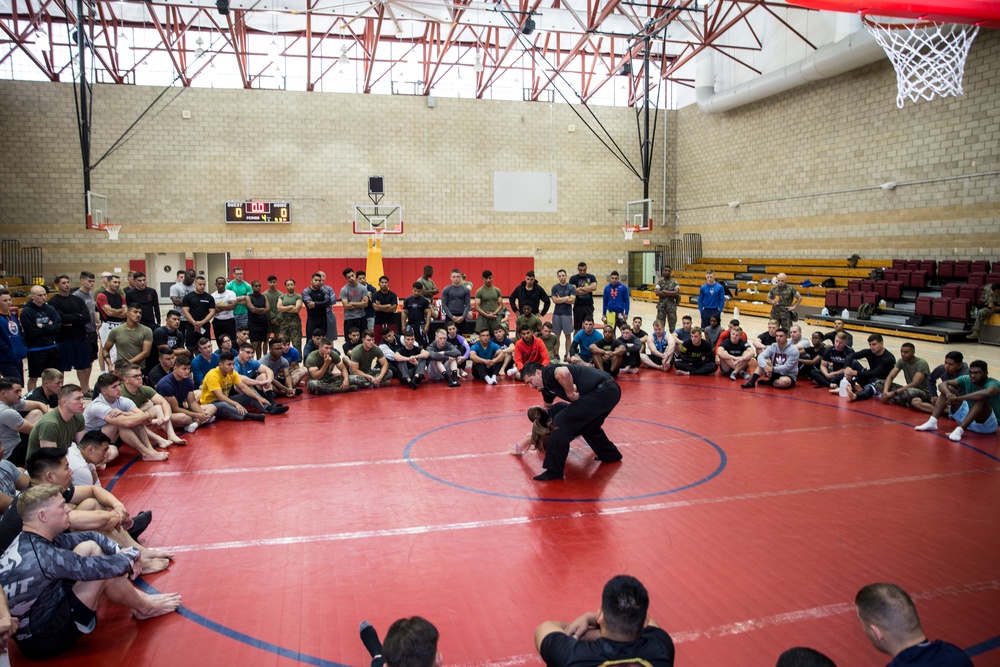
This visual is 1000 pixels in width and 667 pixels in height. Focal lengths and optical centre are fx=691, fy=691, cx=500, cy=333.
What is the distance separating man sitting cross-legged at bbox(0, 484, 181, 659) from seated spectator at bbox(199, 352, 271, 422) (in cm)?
550

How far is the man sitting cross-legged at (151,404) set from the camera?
8.00 m

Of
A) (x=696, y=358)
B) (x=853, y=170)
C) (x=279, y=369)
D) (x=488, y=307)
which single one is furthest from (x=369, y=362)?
(x=853, y=170)

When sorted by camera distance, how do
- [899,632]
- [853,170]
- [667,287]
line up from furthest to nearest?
1. [853,170]
2. [667,287]
3. [899,632]

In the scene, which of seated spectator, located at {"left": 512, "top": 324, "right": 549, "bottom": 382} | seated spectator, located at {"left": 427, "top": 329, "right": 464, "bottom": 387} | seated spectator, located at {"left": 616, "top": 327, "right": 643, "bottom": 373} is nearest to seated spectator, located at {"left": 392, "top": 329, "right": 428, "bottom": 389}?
seated spectator, located at {"left": 427, "top": 329, "right": 464, "bottom": 387}

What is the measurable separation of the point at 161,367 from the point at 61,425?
388 centimetres

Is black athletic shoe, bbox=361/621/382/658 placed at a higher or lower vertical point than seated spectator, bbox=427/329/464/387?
lower

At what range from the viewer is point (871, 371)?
11.0 m

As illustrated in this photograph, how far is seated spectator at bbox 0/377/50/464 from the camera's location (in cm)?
654

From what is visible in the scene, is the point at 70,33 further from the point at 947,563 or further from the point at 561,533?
the point at 947,563

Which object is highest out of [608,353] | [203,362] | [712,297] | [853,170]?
[853,170]

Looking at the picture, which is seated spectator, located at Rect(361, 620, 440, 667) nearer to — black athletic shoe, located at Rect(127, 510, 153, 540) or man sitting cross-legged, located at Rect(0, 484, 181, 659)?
man sitting cross-legged, located at Rect(0, 484, 181, 659)

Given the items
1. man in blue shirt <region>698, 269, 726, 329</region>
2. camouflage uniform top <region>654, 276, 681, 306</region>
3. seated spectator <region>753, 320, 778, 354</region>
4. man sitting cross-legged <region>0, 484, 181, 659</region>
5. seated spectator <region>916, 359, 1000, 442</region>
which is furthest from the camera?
camouflage uniform top <region>654, 276, 681, 306</region>

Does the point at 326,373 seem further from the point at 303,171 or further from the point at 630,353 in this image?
the point at 303,171

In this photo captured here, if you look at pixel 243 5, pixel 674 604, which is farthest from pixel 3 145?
pixel 674 604
